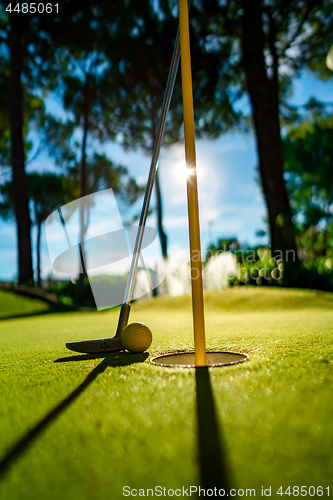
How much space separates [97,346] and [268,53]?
37.1 feet

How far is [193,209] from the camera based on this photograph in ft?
5.50

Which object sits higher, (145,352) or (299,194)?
(299,194)

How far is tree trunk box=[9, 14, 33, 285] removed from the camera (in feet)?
38.7

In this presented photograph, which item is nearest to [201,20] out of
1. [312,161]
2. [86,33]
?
[86,33]

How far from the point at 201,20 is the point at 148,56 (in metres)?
1.87

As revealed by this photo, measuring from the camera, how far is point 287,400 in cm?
113

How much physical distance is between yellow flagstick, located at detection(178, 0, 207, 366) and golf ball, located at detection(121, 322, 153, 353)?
565 mm

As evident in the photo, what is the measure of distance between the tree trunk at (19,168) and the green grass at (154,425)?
10601 millimetres

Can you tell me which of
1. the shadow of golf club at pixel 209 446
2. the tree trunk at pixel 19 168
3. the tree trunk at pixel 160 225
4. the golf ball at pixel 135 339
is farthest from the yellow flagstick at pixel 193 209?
the tree trunk at pixel 19 168

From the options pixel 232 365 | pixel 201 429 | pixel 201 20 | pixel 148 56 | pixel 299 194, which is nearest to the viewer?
pixel 201 429

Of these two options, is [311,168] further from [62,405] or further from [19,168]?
[62,405]

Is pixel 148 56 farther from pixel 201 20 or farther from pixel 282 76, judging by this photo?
pixel 282 76

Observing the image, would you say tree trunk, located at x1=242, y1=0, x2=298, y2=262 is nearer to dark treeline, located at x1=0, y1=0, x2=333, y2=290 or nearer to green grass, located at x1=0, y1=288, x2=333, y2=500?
dark treeline, located at x1=0, y1=0, x2=333, y2=290

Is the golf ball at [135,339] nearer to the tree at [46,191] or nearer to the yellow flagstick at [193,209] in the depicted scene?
the yellow flagstick at [193,209]
